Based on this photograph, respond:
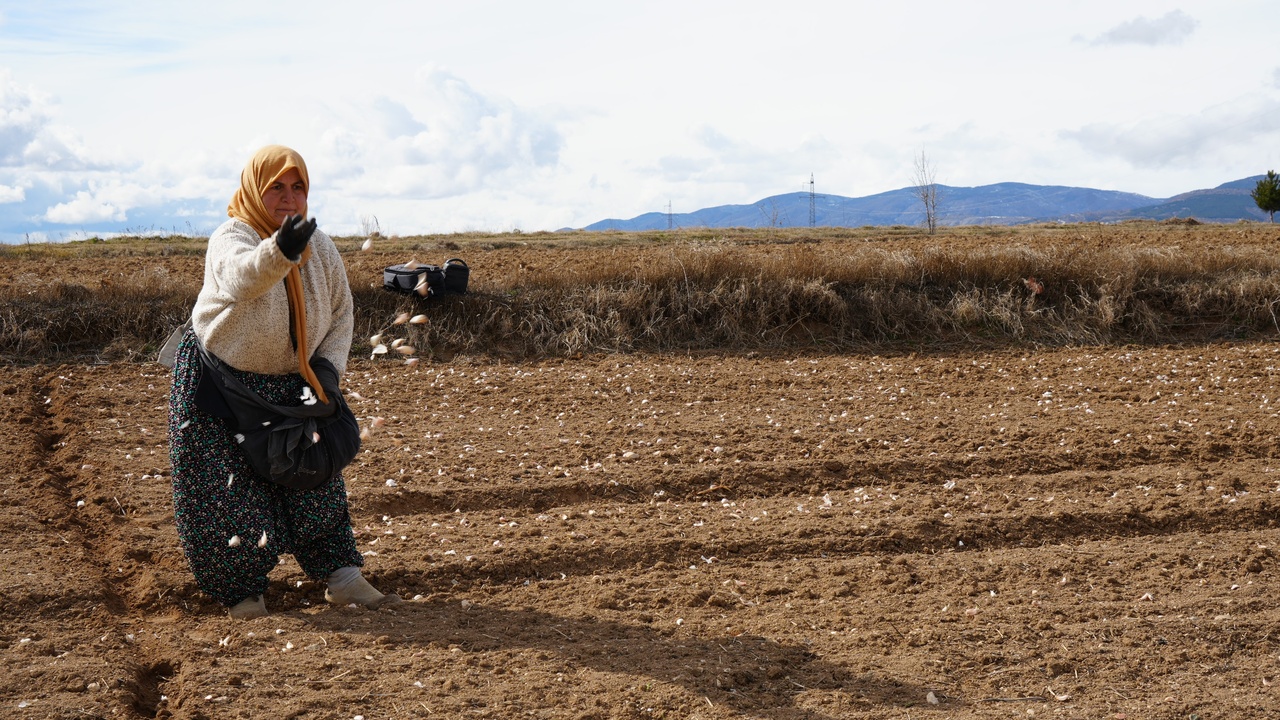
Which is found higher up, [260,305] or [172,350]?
[260,305]

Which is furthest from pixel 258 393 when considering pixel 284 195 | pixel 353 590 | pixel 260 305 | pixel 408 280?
pixel 408 280

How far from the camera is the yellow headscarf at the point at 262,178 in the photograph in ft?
12.1

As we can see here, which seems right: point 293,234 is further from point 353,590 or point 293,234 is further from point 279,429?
point 353,590

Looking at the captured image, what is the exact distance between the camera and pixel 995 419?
677 cm

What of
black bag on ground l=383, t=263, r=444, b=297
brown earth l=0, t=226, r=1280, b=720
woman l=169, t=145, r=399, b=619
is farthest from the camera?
black bag on ground l=383, t=263, r=444, b=297

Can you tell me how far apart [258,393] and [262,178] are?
758 millimetres

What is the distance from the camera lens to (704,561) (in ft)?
14.9

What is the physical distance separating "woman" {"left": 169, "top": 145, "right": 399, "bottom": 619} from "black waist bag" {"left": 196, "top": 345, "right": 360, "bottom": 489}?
46mm

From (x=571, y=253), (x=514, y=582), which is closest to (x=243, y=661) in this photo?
Result: (x=514, y=582)

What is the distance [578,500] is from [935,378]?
385cm

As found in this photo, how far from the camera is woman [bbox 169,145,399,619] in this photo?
367 cm

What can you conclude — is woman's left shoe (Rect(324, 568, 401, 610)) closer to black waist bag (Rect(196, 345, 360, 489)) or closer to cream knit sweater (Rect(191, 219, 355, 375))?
black waist bag (Rect(196, 345, 360, 489))

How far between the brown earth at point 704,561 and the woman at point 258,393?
8.3 inches

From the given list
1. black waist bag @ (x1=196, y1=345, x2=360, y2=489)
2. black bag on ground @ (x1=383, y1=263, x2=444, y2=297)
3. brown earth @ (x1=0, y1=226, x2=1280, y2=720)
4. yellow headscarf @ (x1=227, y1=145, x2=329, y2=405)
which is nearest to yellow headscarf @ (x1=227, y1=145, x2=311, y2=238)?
yellow headscarf @ (x1=227, y1=145, x2=329, y2=405)
